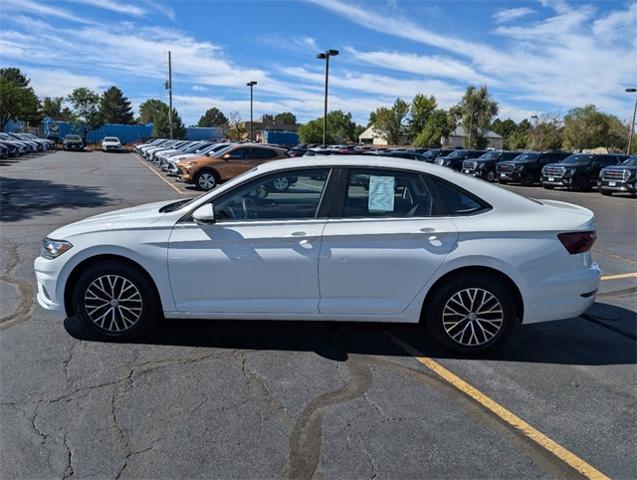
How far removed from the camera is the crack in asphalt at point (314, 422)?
2860 millimetres

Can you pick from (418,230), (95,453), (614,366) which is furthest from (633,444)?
(95,453)

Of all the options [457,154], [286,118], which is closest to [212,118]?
[286,118]

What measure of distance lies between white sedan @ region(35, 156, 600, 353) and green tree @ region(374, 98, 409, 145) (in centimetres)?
7610

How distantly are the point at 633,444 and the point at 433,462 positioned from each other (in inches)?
50.5

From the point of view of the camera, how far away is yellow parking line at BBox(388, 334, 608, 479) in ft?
9.66

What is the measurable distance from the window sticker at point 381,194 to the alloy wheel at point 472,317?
0.91 metres

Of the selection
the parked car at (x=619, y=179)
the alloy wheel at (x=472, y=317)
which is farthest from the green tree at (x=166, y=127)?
the alloy wheel at (x=472, y=317)

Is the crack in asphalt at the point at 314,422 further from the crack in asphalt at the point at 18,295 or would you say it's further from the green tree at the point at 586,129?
the green tree at the point at 586,129

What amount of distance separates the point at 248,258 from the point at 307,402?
1.24 m

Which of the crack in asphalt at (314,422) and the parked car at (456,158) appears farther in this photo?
the parked car at (456,158)

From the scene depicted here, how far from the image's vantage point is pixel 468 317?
4234 mm

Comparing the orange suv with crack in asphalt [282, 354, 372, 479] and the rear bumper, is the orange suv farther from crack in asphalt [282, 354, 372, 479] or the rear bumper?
the rear bumper

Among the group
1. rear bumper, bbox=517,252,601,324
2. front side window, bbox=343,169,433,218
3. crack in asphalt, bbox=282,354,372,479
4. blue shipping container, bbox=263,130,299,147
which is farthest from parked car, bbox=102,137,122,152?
rear bumper, bbox=517,252,601,324

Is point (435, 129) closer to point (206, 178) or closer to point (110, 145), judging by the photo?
point (110, 145)
